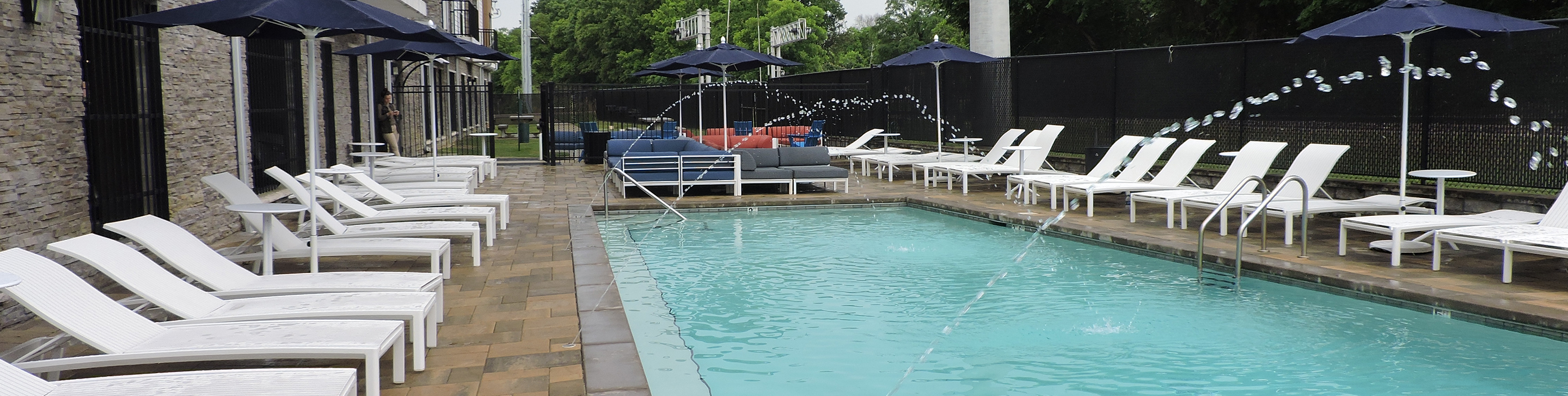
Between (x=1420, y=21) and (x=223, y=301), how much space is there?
23.6 feet

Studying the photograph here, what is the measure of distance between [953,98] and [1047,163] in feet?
15.0

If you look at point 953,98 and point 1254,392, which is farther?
point 953,98

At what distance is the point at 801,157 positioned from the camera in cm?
1301

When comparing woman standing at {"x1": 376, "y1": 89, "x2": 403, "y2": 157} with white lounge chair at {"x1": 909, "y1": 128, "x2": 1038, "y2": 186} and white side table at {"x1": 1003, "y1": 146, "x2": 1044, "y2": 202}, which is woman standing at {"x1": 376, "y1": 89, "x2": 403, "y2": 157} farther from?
white side table at {"x1": 1003, "y1": 146, "x2": 1044, "y2": 202}

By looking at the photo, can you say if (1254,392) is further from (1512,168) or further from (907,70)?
(907,70)

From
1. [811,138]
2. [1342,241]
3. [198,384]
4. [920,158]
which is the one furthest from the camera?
[811,138]

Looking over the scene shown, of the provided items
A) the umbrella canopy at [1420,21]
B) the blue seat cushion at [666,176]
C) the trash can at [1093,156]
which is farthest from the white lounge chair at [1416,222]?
the blue seat cushion at [666,176]

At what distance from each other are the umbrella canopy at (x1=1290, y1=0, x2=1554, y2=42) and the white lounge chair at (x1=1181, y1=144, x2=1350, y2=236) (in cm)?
121

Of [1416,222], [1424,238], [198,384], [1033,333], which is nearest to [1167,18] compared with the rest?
[1424,238]

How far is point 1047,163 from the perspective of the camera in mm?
14102

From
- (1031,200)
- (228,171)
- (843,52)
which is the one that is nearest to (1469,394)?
(1031,200)

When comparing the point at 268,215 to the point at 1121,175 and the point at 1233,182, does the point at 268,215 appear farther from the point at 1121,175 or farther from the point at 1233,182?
the point at 1121,175

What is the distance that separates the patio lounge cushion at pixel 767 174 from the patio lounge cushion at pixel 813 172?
0.04 meters

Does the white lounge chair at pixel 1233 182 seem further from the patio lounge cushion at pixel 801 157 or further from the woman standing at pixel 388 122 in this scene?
the woman standing at pixel 388 122
